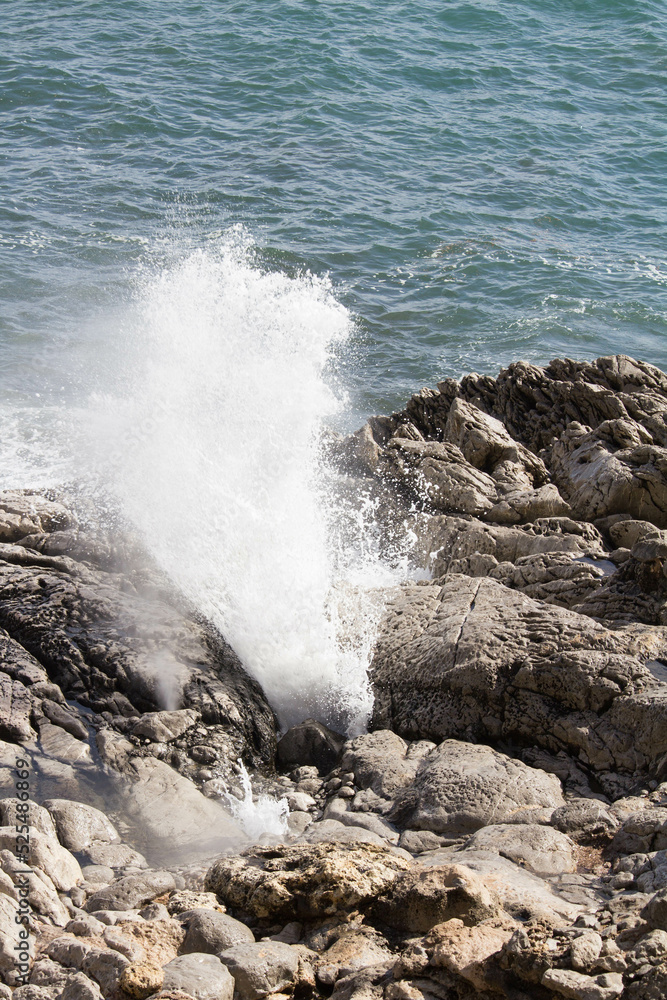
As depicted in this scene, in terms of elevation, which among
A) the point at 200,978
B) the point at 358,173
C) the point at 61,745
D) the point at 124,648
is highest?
the point at 358,173

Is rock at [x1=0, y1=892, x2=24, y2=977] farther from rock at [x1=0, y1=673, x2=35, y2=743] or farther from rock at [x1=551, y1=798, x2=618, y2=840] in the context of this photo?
rock at [x1=551, y1=798, x2=618, y2=840]

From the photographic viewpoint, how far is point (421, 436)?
960 cm

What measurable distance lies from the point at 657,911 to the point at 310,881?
1.44m

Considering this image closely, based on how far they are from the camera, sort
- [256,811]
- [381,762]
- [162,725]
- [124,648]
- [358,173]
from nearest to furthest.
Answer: [256,811]
[381,762]
[162,725]
[124,648]
[358,173]

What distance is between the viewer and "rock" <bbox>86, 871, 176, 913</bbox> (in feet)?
13.6

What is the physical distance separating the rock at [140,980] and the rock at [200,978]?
3 centimetres

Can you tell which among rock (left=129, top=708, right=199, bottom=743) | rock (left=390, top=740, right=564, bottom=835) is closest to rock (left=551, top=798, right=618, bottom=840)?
rock (left=390, top=740, right=564, bottom=835)

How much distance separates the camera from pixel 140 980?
10.8 ft

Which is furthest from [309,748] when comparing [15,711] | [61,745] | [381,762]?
[15,711]

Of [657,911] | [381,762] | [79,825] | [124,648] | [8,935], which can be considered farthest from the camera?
[124,648]

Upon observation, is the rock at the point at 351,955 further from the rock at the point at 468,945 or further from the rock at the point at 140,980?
the rock at the point at 140,980

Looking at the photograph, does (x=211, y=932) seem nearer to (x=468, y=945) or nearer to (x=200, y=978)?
(x=200, y=978)

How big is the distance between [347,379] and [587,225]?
7545 millimetres

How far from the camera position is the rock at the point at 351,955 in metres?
3.49
